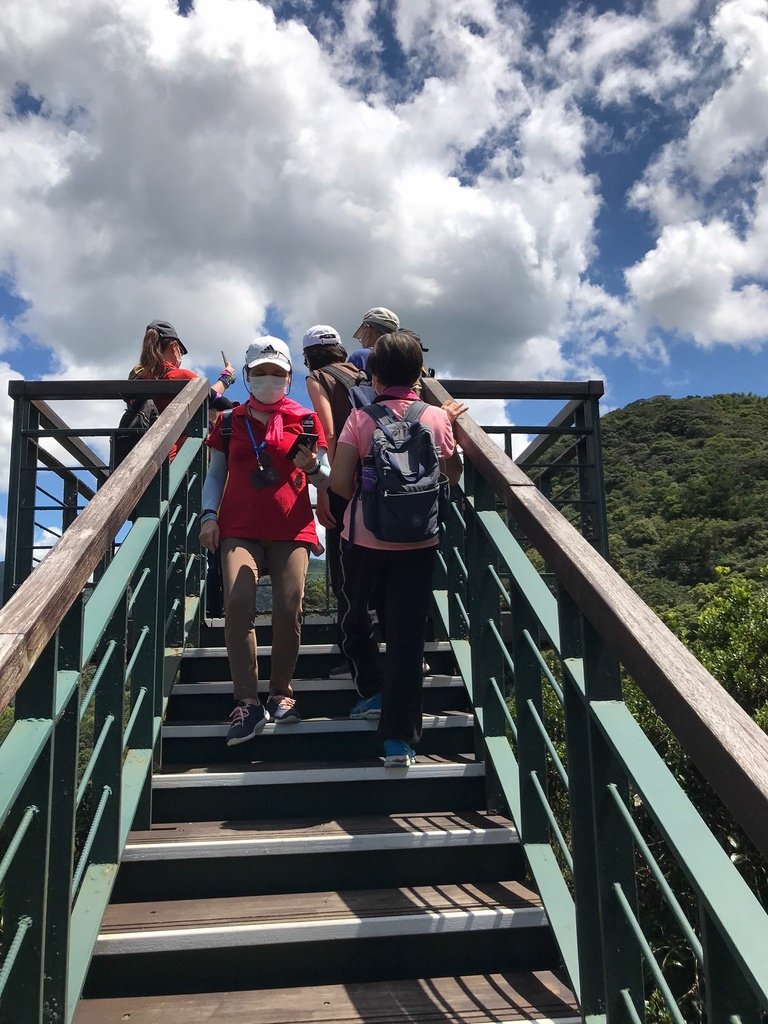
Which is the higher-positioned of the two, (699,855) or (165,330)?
(165,330)

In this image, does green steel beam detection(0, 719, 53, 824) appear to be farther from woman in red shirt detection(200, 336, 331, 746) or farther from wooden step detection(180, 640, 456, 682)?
wooden step detection(180, 640, 456, 682)

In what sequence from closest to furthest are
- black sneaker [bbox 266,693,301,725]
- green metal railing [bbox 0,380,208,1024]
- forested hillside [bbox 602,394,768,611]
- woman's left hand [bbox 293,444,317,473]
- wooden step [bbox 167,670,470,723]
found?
green metal railing [bbox 0,380,208,1024]
black sneaker [bbox 266,693,301,725]
woman's left hand [bbox 293,444,317,473]
wooden step [bbox 167,670,470,723]
forested hillside [bbox 602,394,768,611]

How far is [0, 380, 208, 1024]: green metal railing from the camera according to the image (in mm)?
1572

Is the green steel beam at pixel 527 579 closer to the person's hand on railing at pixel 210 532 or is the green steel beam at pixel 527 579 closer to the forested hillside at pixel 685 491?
the person's hand on railing at pixel 210 532

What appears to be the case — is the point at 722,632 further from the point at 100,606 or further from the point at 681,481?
the point at 681,481

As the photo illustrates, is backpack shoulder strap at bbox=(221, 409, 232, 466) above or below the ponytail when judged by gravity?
below

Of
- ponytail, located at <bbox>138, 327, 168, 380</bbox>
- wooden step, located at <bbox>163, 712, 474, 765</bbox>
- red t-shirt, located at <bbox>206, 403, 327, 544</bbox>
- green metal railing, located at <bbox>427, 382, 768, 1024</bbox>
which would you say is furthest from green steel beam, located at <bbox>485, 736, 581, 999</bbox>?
ponytail, located at <bbox>138, 327, 168, 380</bbox>

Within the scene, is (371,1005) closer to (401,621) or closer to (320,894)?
(320,894)

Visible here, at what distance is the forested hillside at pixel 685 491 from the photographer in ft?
113

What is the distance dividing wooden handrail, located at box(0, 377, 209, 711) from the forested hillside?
16726 millimetres

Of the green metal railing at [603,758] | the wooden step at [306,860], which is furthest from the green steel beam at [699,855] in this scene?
the wooden step at [306,860]

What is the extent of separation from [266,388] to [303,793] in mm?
1584

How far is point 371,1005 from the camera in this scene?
6.78 ft

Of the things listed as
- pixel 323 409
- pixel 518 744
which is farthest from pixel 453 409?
pixel 518 744
